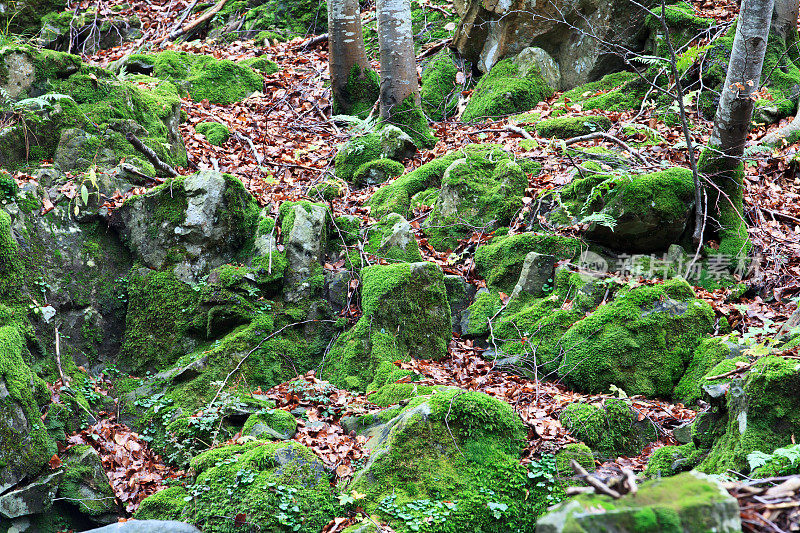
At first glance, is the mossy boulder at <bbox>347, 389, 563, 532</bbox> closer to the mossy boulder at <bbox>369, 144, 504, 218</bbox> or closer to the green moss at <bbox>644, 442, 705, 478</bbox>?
the green moss at <bbox>644, 442, 705, 478</bbox>

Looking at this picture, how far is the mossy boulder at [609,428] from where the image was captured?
15.5 feet

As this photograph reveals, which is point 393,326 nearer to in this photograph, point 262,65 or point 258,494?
point 258,494

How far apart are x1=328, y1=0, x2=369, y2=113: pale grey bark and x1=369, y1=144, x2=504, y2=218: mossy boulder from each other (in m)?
2.78

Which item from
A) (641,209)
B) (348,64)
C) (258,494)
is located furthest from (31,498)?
(348,64)

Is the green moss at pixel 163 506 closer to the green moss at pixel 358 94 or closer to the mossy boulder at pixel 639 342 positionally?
the mossy boulder at pixel 639 342

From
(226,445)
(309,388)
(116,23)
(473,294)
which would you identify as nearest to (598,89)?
(473,294)

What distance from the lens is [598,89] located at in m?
9.94

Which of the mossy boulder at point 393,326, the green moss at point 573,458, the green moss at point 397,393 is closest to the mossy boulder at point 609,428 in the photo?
the green moss at point 573,458

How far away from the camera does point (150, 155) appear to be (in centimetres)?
757

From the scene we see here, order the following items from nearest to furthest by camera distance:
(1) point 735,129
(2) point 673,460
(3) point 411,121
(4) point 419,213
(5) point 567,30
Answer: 1. (2) point 673,460
2. (1) point 735,129
3. (4) point 419,213
4. (3) point 411,121
5. (5) point 567,30

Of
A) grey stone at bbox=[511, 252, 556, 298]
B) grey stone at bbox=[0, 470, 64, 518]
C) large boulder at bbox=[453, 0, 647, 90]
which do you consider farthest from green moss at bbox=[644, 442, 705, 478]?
large boulder at bbox=[453, 0, 647, 90]

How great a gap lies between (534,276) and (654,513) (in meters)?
4.70

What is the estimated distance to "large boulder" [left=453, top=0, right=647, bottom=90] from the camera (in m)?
10.1

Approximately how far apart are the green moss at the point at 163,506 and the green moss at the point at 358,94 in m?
7.32
